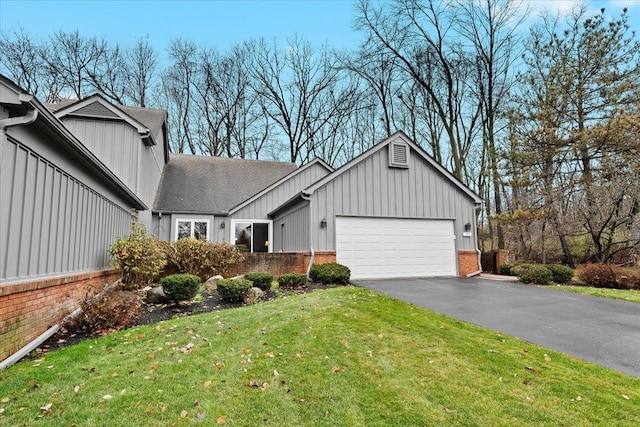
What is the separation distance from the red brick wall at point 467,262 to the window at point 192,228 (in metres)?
11.0

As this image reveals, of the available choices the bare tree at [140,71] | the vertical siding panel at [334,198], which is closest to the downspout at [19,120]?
the vertical siding panel at [334,198]

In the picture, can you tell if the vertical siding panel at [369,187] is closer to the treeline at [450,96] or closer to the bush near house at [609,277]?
the treeline at [450,96]

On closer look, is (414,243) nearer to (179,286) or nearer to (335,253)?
(335,253)

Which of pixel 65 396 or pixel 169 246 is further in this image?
pixel 169 246

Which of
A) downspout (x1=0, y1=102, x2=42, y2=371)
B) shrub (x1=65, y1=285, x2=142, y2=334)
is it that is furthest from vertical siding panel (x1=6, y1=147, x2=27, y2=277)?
shrub (x1=65, y1=285, x2=142, y2=334)

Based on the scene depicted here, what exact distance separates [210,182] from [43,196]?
44.6 ft

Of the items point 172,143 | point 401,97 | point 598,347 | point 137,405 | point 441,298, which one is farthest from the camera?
point 172,143

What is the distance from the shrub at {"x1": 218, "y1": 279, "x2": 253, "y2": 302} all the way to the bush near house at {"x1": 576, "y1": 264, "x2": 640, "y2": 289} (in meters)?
10.5

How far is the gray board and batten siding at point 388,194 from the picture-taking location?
1191 centimetres

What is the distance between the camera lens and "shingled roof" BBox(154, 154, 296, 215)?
16.0 metres

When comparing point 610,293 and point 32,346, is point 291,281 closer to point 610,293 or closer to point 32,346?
point 32,346

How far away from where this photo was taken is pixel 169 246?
34.2 feet

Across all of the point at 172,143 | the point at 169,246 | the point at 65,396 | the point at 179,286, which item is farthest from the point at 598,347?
the point at 172,143

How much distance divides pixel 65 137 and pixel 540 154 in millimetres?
16806
